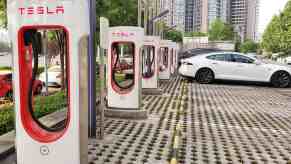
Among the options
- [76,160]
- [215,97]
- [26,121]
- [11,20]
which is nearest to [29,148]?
[26,121]

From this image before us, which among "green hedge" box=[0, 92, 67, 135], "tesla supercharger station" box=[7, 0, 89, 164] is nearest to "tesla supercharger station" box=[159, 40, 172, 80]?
"green hedge" box=[0, 92, 67, 135]

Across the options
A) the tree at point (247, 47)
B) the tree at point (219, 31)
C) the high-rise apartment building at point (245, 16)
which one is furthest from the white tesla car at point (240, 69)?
→ the high-rise apartment building at point (245, 16)

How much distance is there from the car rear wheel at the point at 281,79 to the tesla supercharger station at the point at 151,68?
5745 millimetres

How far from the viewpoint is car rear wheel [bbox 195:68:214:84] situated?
14.3 meters

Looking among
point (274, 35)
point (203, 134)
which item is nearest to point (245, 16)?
point (274, 35)

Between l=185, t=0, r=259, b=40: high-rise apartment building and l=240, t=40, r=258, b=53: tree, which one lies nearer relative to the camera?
l=185, t=0, r=259, b=40: high-rise apartment building

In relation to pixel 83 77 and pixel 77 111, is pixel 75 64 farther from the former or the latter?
pixel 77 111

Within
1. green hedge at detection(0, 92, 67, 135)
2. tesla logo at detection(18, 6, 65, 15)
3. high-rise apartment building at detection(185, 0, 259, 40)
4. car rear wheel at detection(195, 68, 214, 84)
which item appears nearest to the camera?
tesla logo at detection(18, 6, 65, 15)

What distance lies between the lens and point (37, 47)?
390 cm

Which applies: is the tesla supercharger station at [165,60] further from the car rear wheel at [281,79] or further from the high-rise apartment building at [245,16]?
the high-rise apartment building at [245,16]

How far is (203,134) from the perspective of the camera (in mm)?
6074

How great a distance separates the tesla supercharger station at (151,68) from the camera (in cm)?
1073

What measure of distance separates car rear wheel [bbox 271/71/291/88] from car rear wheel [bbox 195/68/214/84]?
2.63 metres

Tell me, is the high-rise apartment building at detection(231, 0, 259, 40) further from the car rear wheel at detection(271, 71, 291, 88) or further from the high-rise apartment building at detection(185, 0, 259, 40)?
the car rear wheel at detection(271, 71, 291, 88)
